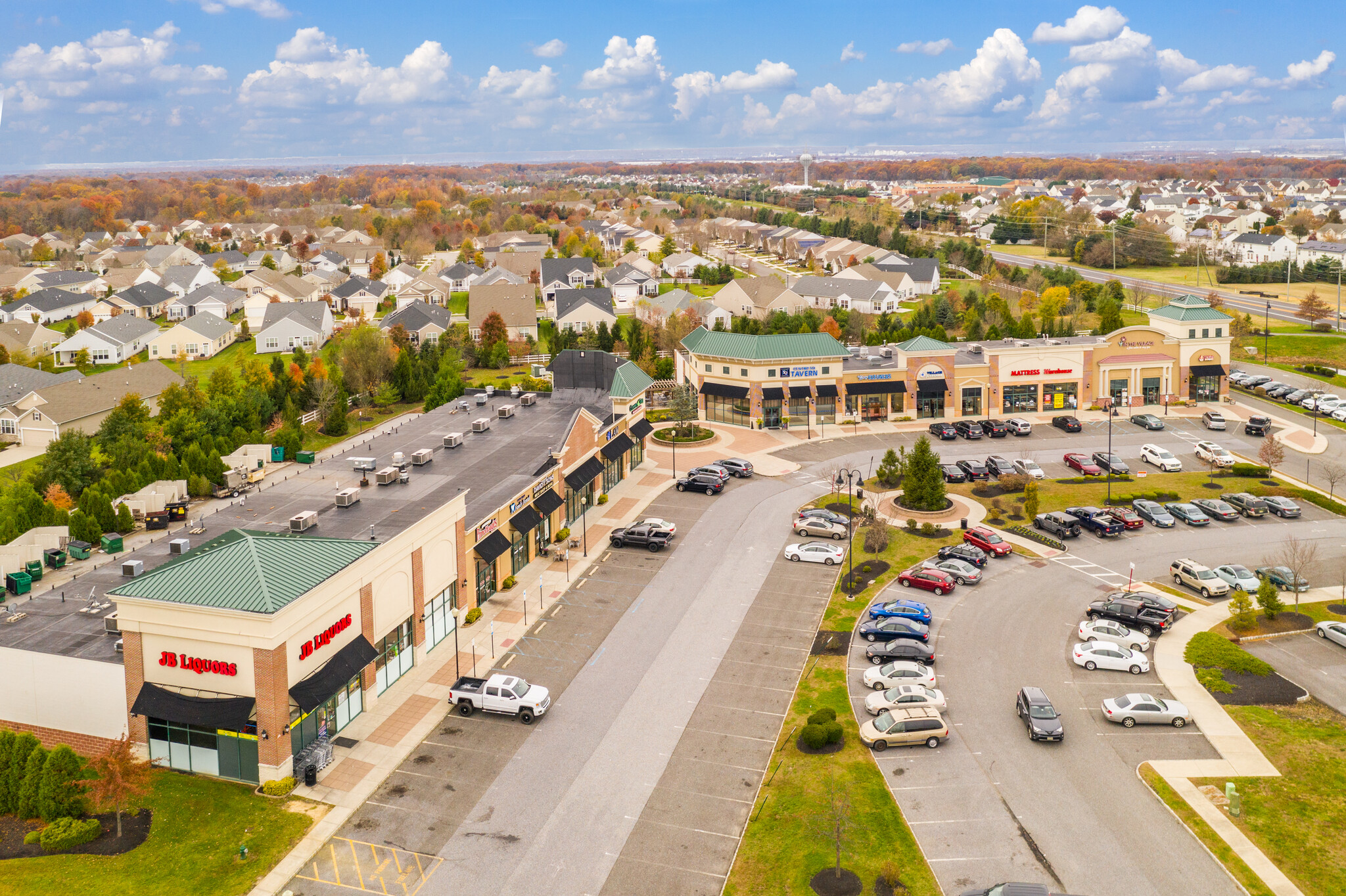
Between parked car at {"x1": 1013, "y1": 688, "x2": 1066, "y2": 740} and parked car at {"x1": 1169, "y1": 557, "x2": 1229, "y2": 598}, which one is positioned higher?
parked car at {"x1": 1169, "y1": 557, "x2": 1229, "y2": 598}

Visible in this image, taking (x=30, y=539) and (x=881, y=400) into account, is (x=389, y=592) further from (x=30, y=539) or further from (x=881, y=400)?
(x=881, y=400)

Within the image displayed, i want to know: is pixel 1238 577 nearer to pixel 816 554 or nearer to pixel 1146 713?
pixel 1146 713

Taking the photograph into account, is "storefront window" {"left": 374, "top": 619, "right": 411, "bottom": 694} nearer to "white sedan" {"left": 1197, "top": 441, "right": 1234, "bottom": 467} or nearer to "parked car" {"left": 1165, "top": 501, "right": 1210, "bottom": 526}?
"parked car" {"left": 1165, "top": 501, "right": 1210, "bottom": 526}

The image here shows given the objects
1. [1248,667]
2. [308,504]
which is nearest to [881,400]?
[1248,667]

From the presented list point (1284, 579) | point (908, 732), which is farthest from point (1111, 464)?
point (908, 732)

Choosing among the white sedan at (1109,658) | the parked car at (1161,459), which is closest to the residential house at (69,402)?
the white sedan at (1109,658)

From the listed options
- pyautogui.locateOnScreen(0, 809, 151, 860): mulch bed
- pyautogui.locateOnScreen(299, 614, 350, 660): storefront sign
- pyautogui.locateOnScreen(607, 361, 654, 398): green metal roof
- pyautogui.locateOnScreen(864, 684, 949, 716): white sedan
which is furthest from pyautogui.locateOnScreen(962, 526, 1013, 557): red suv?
pyautogui.locateOnScreen(0, 809, 151, 860): mulch bed
